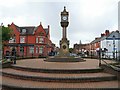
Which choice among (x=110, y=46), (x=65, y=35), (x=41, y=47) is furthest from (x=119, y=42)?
(x=65, y=35)

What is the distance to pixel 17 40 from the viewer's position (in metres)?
57.7

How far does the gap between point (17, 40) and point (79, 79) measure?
51.2 metres

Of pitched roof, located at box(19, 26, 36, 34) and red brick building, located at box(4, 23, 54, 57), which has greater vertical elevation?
pitched roof, located at box(19, 26, 36, 34)

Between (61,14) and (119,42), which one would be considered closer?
(61,14)

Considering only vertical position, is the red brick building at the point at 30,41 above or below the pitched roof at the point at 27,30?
below

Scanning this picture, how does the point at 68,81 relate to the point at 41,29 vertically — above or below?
below

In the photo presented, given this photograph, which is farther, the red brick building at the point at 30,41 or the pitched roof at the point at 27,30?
the pitched roof at the point at 27,30

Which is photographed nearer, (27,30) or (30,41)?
(30,41)

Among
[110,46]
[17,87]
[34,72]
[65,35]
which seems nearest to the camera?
[17,87]

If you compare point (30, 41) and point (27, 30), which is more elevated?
point (27, 30)

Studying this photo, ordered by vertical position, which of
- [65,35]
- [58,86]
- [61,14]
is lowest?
[58,86]

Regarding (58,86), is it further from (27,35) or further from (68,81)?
(27,35)

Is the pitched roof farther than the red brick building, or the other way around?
the pitched roof

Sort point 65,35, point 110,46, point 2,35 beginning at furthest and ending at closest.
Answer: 1. point 110,46
2. point 2,35
3. point 65,35
